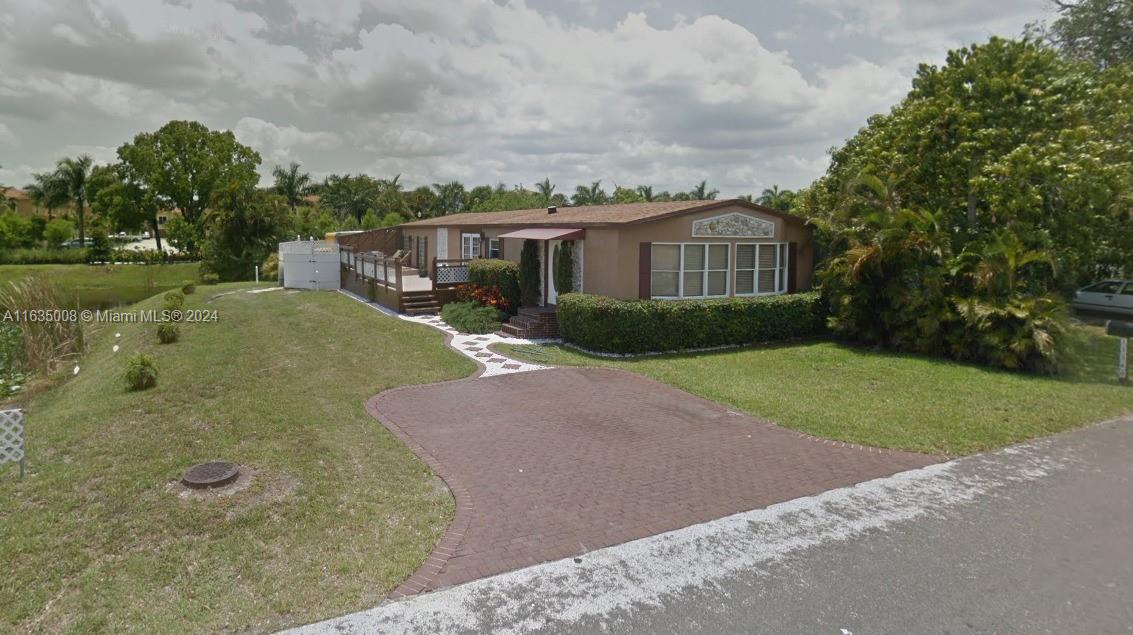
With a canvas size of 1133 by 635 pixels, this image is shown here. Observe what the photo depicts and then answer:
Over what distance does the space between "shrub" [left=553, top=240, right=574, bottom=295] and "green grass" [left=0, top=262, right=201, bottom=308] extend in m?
30.8

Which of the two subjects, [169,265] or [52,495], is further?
[169,265]

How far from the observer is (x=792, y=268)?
56.2ft

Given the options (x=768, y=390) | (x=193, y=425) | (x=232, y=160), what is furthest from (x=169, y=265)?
(x=768, y=390)

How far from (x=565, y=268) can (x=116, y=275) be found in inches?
1567

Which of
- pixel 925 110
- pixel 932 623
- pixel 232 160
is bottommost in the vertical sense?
pixel 932 623

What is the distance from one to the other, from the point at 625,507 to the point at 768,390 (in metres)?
5.35

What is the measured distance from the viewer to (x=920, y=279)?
45.2 feet

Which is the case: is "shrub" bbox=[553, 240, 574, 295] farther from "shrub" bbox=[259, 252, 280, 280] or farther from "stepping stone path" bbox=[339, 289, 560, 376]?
"shrub" bbox=[259, 252, 280, 280]

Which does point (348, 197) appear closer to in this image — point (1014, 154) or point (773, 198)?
point (773, 198)

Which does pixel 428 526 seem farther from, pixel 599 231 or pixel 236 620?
pixel 599 231

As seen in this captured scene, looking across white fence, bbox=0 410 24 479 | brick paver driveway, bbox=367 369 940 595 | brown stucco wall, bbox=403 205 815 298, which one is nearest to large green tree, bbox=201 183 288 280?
brown stucco wall, bbox=403 205 815 298

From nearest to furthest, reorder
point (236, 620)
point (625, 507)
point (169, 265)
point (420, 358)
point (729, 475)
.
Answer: point (236, 620) → point (625, 507) → point (729, 475) → point (420, 358) → point (169, 265)

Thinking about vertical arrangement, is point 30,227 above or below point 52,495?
above

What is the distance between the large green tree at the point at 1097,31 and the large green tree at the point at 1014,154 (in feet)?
18.4
